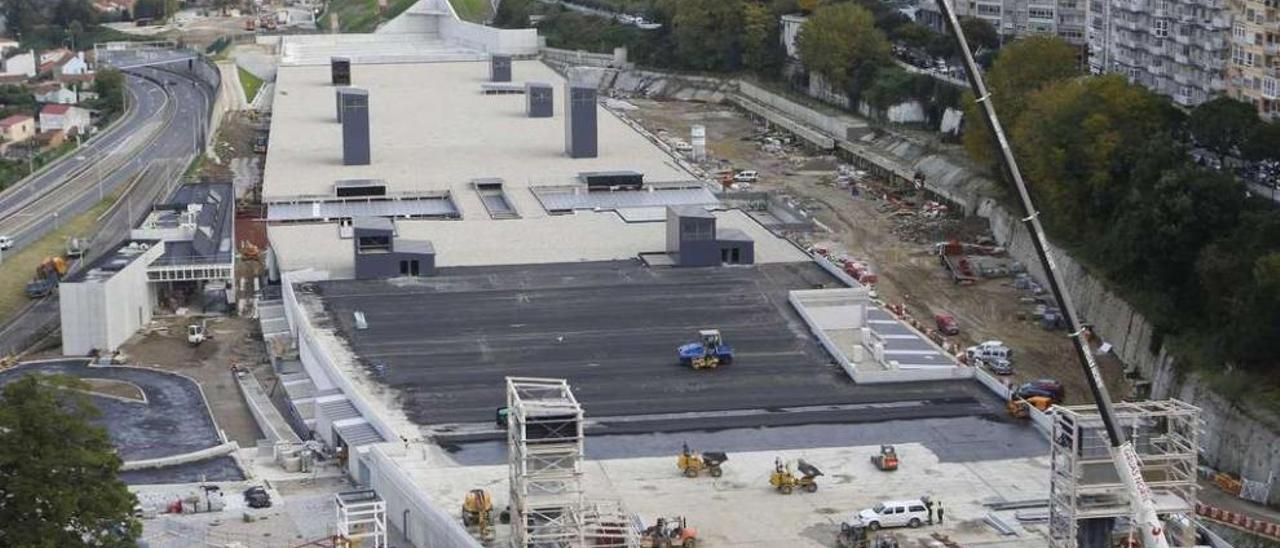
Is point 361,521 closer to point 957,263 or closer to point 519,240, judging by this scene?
point 519,240

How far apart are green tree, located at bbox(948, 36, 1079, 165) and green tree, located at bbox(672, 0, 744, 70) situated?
2069 centimetres

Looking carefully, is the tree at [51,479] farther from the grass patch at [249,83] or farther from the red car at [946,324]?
the grass patch at [249,83]

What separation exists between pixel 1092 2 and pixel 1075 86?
13382 mm

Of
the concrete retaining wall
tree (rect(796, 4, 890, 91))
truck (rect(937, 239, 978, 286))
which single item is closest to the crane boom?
the concrete retaining wall

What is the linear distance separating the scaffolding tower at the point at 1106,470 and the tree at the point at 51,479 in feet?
26.4

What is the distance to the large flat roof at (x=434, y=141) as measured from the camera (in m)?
42.7

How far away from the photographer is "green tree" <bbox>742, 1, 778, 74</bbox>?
61.7 m

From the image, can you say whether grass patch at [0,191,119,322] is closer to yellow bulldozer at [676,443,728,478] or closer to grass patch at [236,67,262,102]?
yellow bulldozer at [676,443,728,478]

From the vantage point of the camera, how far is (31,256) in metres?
39.1

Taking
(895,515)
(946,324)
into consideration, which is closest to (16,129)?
(946,324)

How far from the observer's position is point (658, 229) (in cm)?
3666

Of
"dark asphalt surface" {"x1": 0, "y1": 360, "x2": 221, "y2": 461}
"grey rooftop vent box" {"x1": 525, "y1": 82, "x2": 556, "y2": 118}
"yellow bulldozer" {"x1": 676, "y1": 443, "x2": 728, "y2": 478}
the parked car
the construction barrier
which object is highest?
"grey rooftop vent box" {"x1": 525, "y1": 82, "x2": 556, "y2": 118}

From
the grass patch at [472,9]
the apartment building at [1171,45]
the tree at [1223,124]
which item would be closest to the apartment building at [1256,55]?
the apartment building at [1171,45]

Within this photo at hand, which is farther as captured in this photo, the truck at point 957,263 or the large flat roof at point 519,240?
the truck at point 957,263
